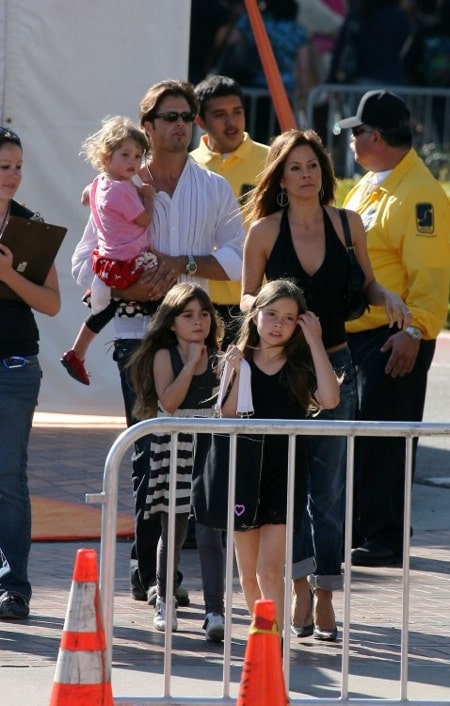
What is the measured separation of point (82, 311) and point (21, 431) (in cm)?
418

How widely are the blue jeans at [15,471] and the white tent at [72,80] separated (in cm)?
392

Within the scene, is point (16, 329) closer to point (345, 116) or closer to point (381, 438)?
point (381, 438)

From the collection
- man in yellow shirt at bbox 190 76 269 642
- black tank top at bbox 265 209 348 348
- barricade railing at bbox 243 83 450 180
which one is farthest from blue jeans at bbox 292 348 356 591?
barricade railing at bbox 243 83 450 180

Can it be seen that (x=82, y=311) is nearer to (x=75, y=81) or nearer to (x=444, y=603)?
(x=75, y=81)

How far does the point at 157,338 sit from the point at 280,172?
80 cm

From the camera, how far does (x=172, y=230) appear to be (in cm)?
687

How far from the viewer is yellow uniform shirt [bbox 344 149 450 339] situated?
7270mm

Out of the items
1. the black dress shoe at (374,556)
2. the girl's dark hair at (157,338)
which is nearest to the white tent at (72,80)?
the black dress shoe at (374,556)

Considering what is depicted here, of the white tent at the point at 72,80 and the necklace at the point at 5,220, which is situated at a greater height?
the white tent at the point at 72,80

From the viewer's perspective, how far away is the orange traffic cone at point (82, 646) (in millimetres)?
4586

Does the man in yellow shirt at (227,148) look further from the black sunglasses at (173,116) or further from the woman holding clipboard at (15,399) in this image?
the woman holding clipboard at (15,399)

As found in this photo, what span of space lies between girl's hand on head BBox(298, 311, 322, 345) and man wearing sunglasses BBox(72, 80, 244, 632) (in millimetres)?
1100

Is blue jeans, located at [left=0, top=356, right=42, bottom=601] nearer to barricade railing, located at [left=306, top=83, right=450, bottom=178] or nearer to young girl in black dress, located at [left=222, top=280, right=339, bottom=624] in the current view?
young girl in black dress, located at [left=222, top=280, right=339, bottom=624]

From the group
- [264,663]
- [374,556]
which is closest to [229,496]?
[264,663]
